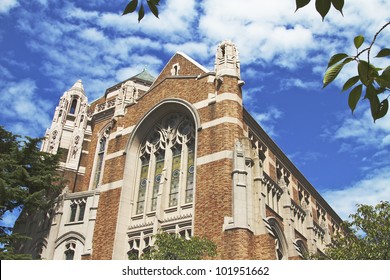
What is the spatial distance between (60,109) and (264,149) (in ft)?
44.3

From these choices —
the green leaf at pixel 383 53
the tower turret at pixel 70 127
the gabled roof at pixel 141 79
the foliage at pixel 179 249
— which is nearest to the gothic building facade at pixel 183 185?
the tower turret at pixel 70 127

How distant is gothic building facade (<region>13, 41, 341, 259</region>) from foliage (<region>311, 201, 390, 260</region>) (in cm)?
267

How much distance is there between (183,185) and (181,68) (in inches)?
297

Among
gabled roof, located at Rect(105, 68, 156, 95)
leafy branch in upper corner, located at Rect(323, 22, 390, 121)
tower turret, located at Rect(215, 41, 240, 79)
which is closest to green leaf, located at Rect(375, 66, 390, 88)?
leafy branch in upper corner, located at Rect(323, 22, 390, 121)

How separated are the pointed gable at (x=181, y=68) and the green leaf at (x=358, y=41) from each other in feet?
63.9

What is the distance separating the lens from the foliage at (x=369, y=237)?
15086 millimetres

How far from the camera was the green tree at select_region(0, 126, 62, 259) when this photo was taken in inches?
727

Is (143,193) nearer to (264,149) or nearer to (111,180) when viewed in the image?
(111,180)

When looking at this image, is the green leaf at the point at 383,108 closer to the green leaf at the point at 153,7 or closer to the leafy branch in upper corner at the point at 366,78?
the leafy branch in upper corner at the point at 366,78

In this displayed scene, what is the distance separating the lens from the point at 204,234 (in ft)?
54.6

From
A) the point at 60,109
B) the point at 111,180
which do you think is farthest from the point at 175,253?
the point at 60,109

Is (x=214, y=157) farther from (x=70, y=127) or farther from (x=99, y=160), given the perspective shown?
(x=70, y=127)

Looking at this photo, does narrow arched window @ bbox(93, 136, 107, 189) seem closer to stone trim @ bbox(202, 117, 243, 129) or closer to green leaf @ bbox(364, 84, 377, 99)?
stone trim @ bbox(202, 117, 243, 129)
